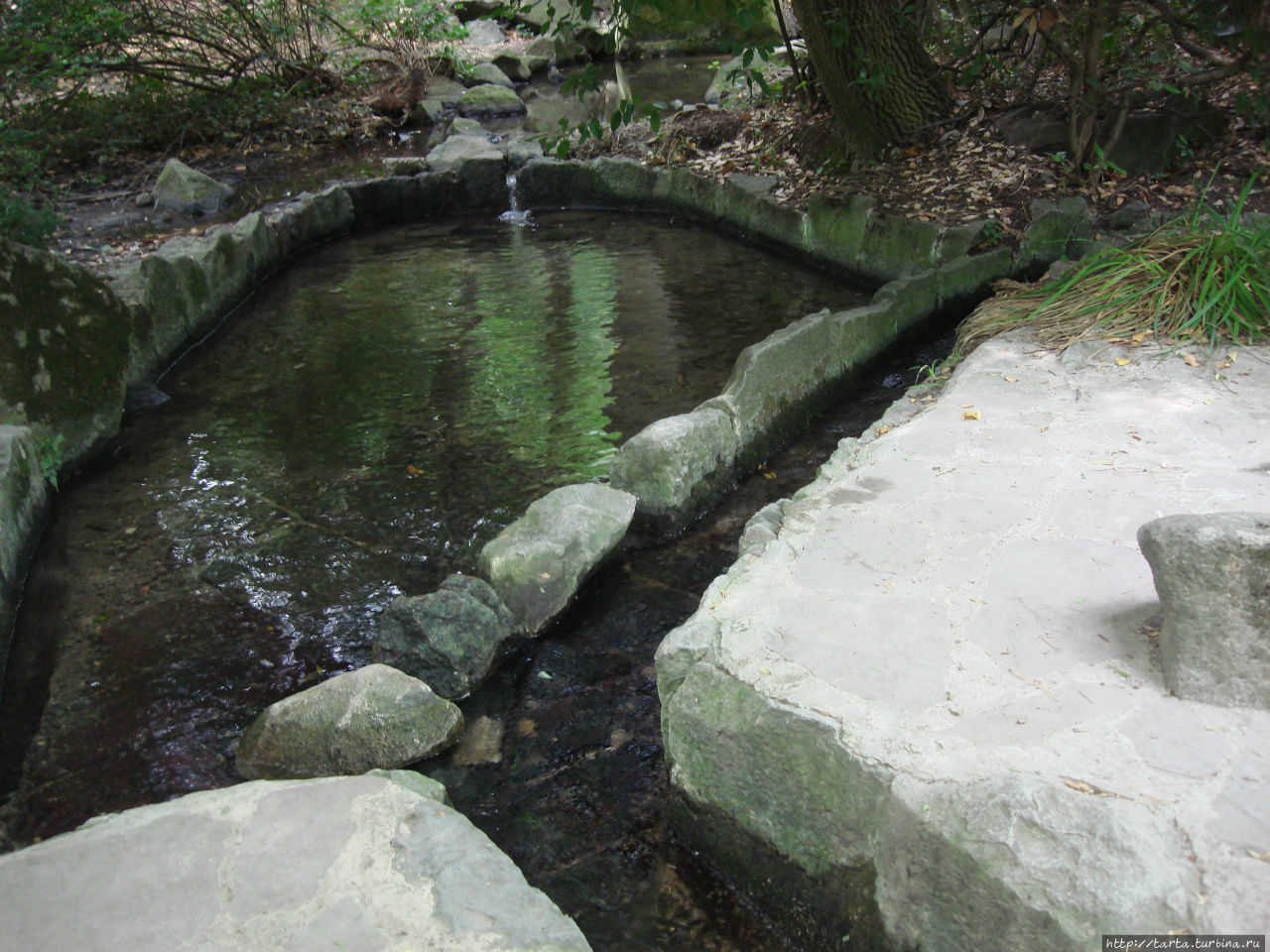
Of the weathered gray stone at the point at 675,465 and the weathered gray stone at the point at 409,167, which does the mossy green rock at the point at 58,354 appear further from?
the weathered gray stone at the point at 409,167

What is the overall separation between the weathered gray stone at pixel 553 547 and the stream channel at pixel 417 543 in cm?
12

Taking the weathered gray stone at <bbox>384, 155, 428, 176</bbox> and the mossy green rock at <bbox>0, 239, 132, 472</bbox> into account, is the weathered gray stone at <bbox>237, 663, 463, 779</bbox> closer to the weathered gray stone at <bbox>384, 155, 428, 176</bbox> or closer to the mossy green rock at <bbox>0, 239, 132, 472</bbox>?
the mossy green rock at <bbox>0, 239, 132, 472</bbox>

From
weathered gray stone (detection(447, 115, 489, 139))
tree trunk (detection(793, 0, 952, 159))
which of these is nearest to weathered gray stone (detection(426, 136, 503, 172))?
weathered gray stone (detection(447, 115, 489, 139))

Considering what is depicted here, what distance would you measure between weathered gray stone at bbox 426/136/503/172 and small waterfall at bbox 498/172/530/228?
0.80 ft

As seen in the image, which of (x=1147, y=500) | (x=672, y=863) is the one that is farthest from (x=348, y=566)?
(x=1147, y=500)

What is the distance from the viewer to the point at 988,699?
221cm

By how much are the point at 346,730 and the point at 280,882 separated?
38.4 inches

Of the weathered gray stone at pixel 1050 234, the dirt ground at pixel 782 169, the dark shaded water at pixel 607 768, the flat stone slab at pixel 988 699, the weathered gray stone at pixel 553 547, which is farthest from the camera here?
the dirt ground at pixel 782 169

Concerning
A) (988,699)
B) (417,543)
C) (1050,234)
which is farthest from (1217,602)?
(1050,234)

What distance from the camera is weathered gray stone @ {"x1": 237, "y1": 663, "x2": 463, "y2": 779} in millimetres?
3020

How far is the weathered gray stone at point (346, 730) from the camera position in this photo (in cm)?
302

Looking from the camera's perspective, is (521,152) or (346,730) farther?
(521,152)

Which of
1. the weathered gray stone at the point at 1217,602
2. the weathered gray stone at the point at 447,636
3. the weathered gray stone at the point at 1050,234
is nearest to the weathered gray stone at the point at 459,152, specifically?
the weathered gray stone at the point at 1050,234

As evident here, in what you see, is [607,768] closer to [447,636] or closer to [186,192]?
[447,636]
